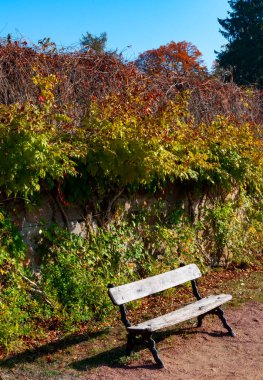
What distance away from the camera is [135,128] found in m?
7.43

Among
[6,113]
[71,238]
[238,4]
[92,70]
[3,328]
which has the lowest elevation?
[3,328]

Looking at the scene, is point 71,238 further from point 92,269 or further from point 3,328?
point 3,328

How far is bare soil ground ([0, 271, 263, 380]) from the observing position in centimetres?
534

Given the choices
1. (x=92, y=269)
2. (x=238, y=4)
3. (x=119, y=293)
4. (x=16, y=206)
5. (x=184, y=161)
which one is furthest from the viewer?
(x=238, y=4)

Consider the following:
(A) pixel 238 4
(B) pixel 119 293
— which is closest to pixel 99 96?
(B) pixel 119 293

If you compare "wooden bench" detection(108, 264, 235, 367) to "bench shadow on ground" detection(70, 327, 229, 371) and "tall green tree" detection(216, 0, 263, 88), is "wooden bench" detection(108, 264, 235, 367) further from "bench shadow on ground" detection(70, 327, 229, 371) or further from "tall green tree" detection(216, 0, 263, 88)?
"tall green tree" detection(216, 0, 263, 88)

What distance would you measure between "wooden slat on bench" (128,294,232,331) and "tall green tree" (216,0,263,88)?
2731cm

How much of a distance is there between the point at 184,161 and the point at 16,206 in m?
2.78

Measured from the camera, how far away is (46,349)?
6016 millimetres

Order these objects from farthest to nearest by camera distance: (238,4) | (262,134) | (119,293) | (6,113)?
(238,4) < (262,134) < (6,113) < (119,293)

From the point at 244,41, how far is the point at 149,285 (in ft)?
103

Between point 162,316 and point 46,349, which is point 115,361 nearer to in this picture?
point 162,316

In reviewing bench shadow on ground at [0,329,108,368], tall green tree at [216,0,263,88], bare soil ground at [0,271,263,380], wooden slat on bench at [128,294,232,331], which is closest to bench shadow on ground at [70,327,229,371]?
bare soil ground at [0,271,263,380]

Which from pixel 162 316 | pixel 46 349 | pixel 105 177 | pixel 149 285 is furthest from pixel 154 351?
pixel 105 177
